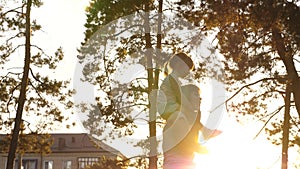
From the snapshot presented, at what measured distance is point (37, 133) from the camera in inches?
840

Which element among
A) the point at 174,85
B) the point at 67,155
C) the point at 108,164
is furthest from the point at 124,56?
the point at 67,155

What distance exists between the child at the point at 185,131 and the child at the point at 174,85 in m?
0.06

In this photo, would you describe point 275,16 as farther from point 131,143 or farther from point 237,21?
point 131,143

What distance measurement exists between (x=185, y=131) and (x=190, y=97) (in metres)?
0.34

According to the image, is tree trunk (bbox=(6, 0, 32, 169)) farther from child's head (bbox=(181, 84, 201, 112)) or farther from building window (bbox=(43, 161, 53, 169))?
building window (bbox=(43, 161, 53, 169))

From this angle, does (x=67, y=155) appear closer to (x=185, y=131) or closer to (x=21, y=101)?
(x=21, y=101)

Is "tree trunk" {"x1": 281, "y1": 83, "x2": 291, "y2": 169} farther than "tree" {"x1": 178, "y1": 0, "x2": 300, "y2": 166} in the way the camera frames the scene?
Yes

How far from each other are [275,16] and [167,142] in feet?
24.1

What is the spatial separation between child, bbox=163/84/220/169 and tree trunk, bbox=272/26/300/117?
9.31 meters

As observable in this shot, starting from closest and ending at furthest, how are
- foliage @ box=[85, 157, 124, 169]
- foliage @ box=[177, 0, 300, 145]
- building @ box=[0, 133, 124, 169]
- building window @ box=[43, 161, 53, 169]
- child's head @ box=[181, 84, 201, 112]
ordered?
1. child's head @ box=[181, 84, 201, 112]
2. foliage @ box=[177, 0, 300, 145]
3. foliage @ box=[85, 157, 124, 169]
4. building @ box=[0, 133, 124, 169]
5. building window @ box=[43, 161, 53, 169]

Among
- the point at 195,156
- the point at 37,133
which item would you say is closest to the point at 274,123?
the point at 37,133

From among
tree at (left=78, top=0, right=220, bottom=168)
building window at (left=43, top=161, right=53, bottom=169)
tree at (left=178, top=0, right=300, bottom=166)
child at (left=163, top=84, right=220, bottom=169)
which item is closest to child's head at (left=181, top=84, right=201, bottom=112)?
child at (left=163, top=84, right=220, bottom=169)

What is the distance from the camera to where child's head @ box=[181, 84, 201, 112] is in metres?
4.96

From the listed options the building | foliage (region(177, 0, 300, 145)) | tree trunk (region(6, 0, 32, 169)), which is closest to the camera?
foliage (region(177, 0, 300, 145))
